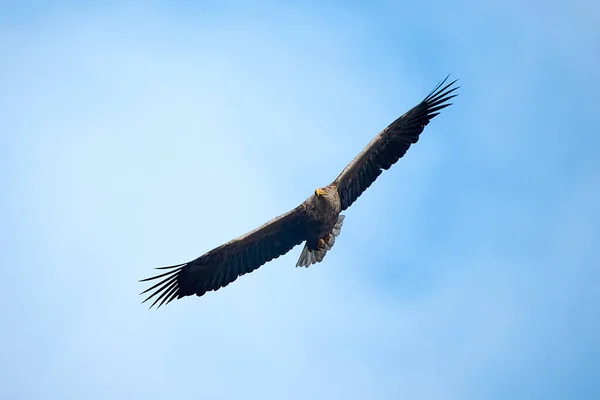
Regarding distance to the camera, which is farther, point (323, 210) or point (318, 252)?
point (318, 252)

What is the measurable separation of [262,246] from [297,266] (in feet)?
2.78

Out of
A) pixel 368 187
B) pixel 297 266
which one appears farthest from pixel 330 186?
pixel 297 266

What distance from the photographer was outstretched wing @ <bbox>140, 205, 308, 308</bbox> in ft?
47.8

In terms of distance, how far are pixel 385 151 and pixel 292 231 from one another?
2035 millimetres

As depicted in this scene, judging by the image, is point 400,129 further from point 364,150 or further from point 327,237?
point 327,237

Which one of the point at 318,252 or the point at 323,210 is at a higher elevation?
the point at 318,252

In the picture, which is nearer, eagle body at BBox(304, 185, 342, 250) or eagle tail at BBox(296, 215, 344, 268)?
eagle body at BBox(304, 185, 342, 250)

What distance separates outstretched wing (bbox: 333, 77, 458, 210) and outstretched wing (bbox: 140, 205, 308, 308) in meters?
1.04

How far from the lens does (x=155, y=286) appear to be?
14523 millimetres

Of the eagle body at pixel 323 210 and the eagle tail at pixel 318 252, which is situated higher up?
the eagle tail at pixel 318 252

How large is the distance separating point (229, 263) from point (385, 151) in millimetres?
3197

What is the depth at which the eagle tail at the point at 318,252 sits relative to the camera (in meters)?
15.1

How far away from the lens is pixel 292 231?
1463cm

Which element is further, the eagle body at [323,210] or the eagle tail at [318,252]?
the eagle tail at [318,252]
